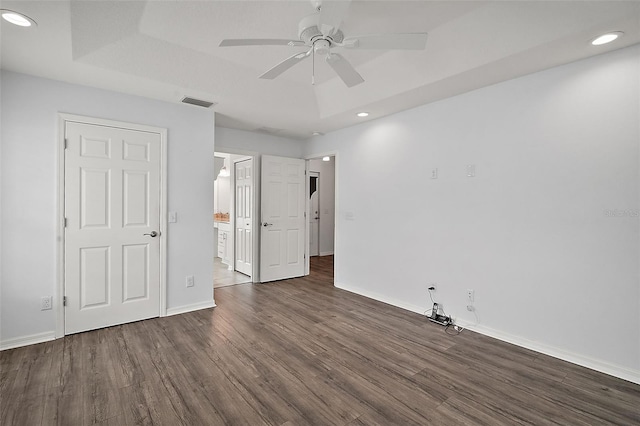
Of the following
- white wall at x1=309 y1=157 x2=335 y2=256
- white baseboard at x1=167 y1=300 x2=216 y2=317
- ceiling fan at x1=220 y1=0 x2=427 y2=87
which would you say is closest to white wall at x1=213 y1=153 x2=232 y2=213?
white wall at x1=309 y1=157 x2=335 y2=256

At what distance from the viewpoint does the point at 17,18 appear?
211 centimetres

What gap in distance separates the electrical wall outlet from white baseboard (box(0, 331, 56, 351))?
0.23 meters

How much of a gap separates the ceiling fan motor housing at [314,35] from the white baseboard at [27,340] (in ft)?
11.5

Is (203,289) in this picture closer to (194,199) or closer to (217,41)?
(194,199)

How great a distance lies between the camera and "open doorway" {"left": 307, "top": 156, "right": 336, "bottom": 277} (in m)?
7.89

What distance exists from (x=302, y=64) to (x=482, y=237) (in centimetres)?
263

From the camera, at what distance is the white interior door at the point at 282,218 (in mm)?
5156

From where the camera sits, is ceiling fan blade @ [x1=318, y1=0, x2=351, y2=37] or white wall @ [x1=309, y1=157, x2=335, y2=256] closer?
ceiling fan blade @ [x1=318, y1=0, x2=351, y2=37]

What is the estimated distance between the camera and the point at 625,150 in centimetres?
239

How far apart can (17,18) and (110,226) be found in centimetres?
190

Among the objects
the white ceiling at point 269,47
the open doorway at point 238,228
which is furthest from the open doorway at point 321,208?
the white ceiling at point 269,47

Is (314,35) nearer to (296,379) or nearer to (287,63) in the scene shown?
(287,63)

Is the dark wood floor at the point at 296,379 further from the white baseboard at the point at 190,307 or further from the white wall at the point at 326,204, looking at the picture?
the white wall at the point at 326,204

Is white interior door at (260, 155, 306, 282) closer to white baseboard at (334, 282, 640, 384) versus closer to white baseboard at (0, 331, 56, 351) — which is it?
white baseboard at (334, 282, 640, 384)
